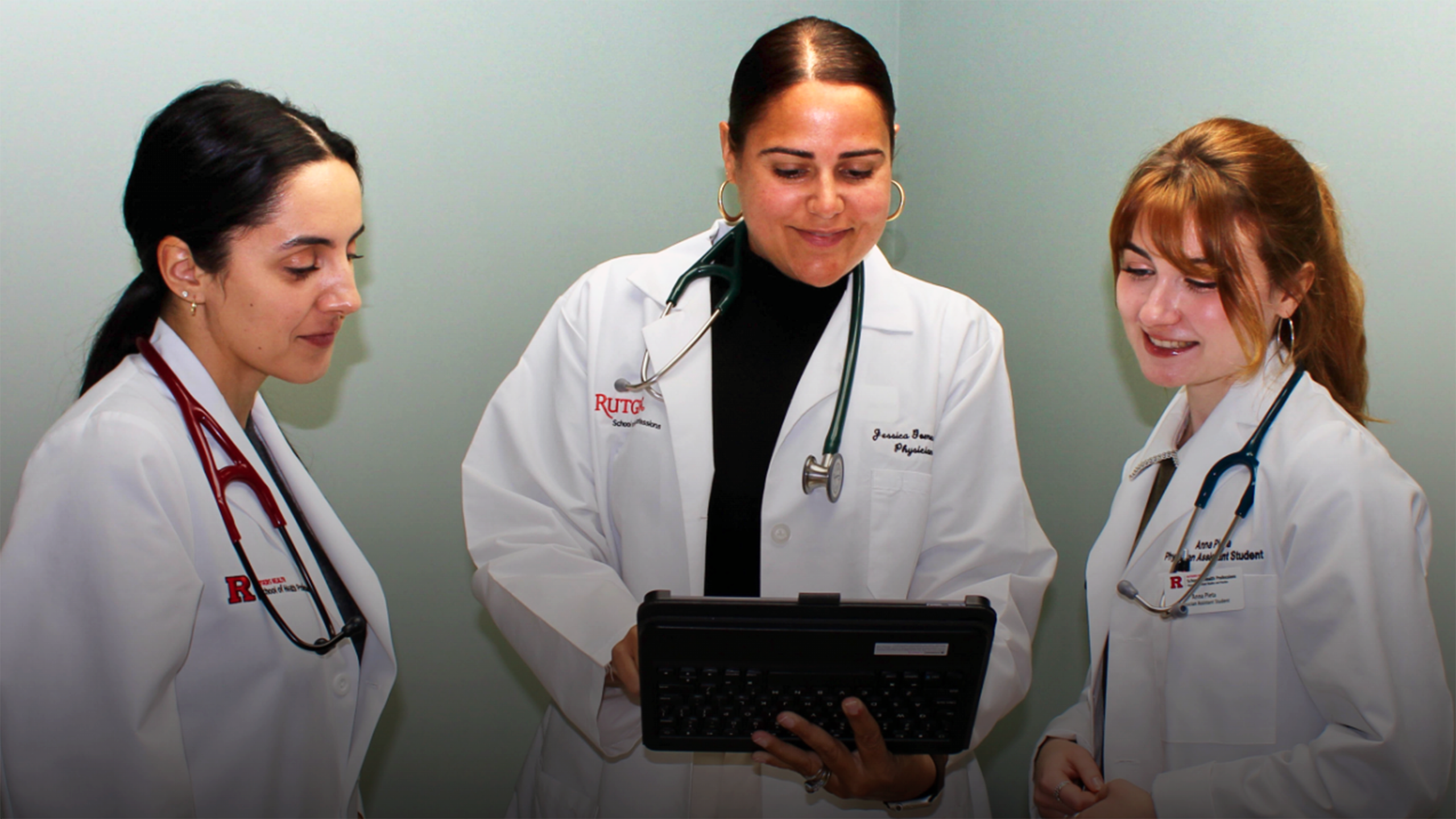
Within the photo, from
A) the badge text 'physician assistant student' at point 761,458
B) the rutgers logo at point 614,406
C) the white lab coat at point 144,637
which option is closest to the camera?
the white lab coat at point 144,637

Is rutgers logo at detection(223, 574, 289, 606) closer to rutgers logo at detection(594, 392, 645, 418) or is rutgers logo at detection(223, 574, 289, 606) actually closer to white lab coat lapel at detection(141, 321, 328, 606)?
white lab coat lapel at detection(141, 321, 328, 606)

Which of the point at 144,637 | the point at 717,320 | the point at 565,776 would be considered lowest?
the point at 565,776

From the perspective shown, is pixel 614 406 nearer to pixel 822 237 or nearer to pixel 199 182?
pixel 822 237

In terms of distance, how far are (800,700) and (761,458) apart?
1.37 ft

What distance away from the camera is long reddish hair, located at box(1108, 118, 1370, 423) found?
1160mm

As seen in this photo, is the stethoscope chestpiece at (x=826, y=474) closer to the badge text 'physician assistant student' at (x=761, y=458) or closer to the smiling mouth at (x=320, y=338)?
the badge text 'physician assistant student' at (x=761, y=458)

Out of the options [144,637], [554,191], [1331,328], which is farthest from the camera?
[554,191]

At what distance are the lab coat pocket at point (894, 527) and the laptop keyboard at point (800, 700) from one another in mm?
303

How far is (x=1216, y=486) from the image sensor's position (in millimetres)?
1195

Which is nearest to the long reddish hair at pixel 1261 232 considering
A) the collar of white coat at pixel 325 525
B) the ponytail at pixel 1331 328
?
the ponytail at pixel 1331 328

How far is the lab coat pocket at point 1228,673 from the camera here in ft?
3.64

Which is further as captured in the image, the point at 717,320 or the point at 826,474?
the point at 717,320

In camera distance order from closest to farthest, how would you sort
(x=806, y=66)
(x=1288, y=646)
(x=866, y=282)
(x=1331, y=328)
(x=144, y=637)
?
(x=144, y=637), (x=1288, y=646), (x=1331, y=328), (x=806, y=66), (x=866, y=282)

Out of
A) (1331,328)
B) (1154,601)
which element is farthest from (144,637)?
(1331,328)
